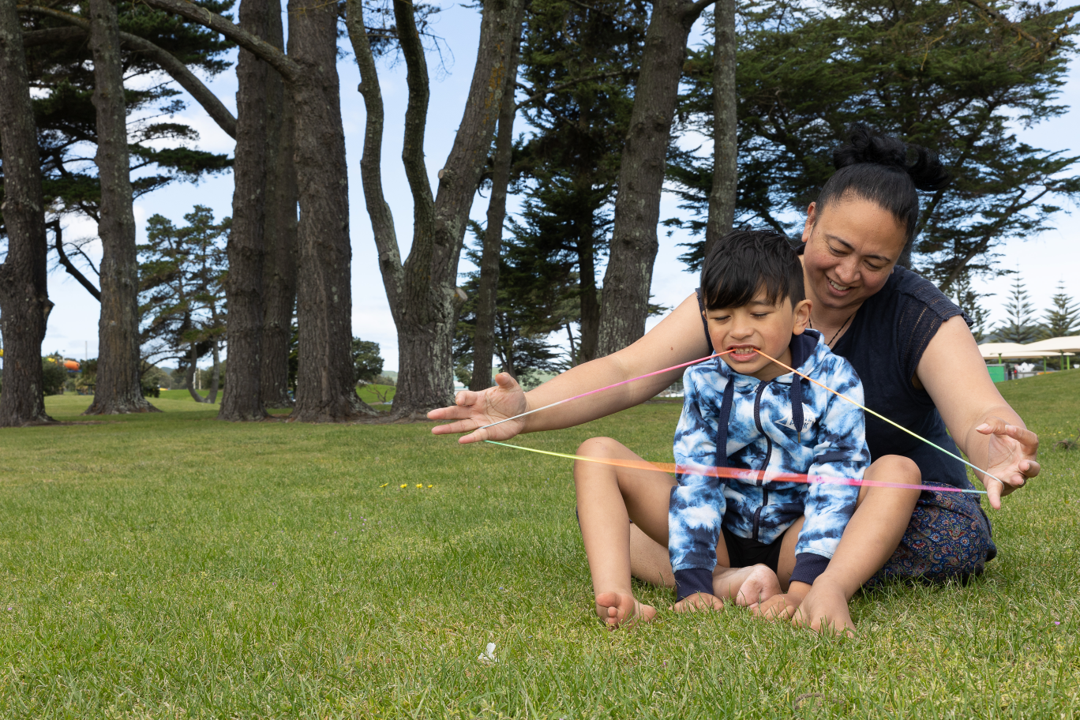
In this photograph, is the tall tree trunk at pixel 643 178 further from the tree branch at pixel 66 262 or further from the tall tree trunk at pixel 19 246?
the tree branch at pixel 66 262

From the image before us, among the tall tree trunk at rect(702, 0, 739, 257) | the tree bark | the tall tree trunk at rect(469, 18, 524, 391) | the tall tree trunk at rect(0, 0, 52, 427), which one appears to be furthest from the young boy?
the tall tree trunk at rect(0, 0, 52, 427)

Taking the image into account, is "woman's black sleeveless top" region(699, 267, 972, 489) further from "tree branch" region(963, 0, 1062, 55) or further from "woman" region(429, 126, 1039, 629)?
"tree branch" region(963, 0, 1062, 55)

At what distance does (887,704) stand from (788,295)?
1.01 meters

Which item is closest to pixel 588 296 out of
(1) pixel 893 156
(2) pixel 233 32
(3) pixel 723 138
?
(3) pixel 723 138

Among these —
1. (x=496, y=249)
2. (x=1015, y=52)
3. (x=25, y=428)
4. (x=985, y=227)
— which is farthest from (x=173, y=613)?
(x=985, y=227)

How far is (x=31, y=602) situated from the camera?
2.69 m

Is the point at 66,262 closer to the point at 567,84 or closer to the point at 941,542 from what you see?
the point at 567,84

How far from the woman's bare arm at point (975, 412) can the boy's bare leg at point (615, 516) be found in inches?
29.2

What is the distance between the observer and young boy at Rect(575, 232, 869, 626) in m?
2.14

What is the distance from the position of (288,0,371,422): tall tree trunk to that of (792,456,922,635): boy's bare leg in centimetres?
999

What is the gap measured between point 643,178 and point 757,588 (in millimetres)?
9791

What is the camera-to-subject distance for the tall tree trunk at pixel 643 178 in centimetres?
1131

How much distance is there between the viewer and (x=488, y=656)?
1899 mm

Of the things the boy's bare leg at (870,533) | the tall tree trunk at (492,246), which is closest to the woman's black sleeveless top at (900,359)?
the boy's bare leg at (870,533)
